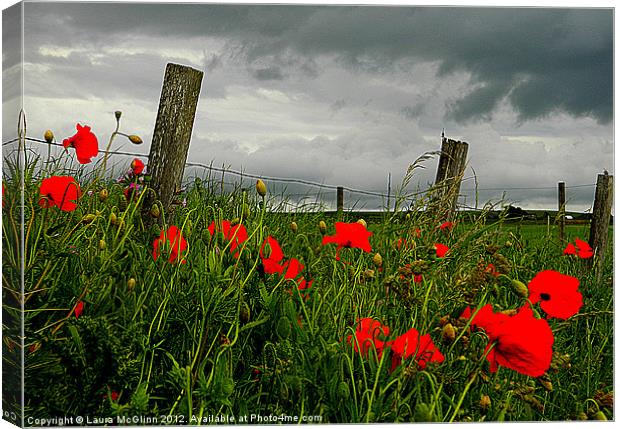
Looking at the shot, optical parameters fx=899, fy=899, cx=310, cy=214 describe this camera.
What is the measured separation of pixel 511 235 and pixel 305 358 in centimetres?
113

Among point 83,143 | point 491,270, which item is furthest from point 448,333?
point 83,143

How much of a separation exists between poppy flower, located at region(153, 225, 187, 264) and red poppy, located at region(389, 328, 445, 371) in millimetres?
822

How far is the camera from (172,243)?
330 centimetres

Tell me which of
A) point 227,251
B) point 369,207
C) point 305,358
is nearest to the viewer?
point 305,358

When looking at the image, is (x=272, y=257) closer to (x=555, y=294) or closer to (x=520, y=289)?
(x=520, y=289)

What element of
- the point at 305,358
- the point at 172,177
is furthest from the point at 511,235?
the point at 172,177

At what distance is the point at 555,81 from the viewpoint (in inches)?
137

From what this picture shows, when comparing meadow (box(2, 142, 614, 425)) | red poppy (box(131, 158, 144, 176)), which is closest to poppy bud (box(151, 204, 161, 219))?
meadow (box(2, 142, 614, 425))

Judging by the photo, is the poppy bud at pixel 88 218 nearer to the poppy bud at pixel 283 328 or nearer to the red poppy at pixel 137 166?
the red poppy at pixel 137 166

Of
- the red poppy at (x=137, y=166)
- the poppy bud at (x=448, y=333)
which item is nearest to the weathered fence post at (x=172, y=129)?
the red poppy at (x=137, y=166)

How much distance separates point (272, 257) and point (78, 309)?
2.37 ft

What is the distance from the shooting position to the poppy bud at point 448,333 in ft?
9.62

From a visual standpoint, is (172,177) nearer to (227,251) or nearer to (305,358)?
(227,251)

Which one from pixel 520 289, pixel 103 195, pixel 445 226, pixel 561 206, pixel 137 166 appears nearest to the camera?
pixel 520 289
